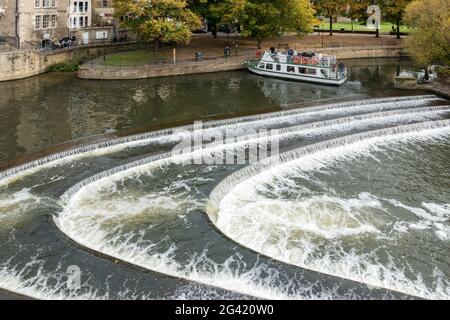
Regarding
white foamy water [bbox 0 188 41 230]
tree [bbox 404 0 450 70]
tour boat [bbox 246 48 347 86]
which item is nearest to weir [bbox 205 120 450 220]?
white foamy water [bbox 0 188 41 230]

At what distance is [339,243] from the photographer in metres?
26.0

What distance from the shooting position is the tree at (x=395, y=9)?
8631cm

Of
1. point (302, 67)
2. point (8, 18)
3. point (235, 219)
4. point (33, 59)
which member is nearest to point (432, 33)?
point (302, 67)

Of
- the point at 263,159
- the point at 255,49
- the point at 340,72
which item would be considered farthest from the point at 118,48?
the point at 263,159

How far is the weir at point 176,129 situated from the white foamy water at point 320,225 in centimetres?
948

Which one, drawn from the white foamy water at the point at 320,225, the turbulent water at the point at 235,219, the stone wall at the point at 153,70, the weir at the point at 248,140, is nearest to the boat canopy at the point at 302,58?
the stone wall at the point at 153,70

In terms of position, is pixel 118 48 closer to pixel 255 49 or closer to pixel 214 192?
pixel 255 49

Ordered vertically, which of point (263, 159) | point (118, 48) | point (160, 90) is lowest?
point (263, 159)

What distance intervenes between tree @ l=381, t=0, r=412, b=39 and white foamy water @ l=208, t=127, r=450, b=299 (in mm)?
58707

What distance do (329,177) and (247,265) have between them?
13.0 metres

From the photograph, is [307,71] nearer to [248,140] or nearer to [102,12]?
[248,140]

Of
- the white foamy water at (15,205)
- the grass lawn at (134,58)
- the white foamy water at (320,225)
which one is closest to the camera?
the white foamy water at (320,225)

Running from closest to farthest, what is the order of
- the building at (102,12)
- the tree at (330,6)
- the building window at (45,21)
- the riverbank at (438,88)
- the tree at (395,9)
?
the riverbank at (438,88), the building window at (45,21), the building at (102,12), the tree at (395,9), the tree at (330,6)

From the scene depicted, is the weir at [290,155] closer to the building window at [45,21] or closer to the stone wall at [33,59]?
the stone wall at [33,59]
